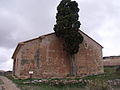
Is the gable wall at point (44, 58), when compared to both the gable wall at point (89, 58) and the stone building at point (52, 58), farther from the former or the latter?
the gable wall at point (89, 58)

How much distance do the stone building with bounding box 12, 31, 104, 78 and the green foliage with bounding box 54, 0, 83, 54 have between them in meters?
1.47

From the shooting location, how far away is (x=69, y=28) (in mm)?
27797

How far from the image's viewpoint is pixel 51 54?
28.6 m

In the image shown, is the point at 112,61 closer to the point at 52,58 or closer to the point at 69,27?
the point at 52,58

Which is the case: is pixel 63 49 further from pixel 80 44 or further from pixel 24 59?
pixel 24 59

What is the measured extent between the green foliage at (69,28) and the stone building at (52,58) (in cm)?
147

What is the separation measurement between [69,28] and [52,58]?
14.5 feet

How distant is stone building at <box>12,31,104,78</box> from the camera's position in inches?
1072

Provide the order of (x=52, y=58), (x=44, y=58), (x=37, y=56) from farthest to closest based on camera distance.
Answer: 1. (x=52, y=58)
2. (x=44, y=58)
3. (x=37, y=56)

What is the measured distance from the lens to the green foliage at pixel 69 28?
27625mm

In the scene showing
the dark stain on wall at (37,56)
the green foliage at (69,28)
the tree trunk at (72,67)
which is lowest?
the tree trunk at (72,67)

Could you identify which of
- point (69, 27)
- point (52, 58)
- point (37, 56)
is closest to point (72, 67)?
point (52, 58)

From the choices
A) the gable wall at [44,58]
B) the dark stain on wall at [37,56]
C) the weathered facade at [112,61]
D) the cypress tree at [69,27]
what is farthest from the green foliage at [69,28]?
the weathered facade at [112,61]

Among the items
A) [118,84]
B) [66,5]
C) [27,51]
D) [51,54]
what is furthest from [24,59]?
[118,84]
